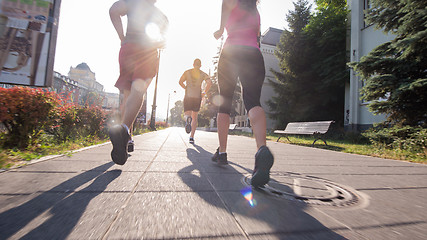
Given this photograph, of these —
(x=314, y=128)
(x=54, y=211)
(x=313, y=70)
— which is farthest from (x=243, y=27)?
(x=313, y=70)

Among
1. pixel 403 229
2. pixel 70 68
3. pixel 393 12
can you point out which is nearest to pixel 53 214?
pixel 403 229

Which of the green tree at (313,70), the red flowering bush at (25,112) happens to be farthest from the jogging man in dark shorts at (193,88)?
the green tree at (313,70)

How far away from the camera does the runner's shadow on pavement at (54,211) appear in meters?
0.82

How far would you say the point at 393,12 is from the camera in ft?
20.6

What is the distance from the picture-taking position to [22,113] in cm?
293

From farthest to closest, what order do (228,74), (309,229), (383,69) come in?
1. (383,69)
2. (228,74)
3. (309,229)

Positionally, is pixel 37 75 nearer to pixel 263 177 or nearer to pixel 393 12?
pixel 263 177

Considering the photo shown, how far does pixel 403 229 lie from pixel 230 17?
87.2 inches

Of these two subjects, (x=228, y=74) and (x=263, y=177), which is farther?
(x=228, y=74)

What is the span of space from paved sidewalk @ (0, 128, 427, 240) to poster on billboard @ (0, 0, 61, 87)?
179cm

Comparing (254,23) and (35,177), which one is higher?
(254,23)

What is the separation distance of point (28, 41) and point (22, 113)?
1043 mm

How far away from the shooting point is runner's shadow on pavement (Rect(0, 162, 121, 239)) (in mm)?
824

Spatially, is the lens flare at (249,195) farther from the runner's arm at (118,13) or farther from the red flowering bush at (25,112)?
the red flowering bush at (25,112)
